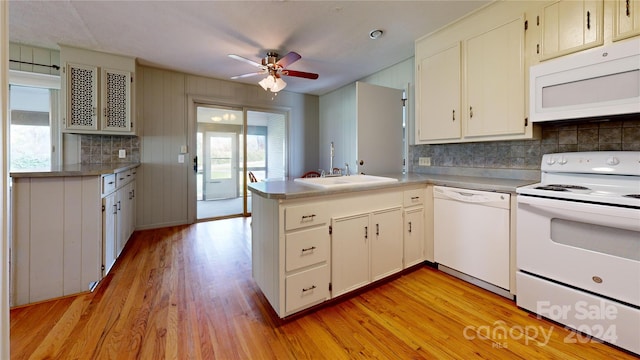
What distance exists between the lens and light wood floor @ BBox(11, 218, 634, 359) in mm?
1413

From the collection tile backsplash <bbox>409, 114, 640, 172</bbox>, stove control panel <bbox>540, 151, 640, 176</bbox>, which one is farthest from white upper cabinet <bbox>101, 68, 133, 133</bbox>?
stove control panel <bbox>540, 151, 640, 176</bbox>

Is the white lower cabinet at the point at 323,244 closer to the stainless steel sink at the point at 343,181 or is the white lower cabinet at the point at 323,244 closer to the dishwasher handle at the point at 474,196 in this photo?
the stainless steel sink at the point at 343,181

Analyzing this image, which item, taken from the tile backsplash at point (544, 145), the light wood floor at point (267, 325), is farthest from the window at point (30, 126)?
the tile backsplash at point (544, 145)

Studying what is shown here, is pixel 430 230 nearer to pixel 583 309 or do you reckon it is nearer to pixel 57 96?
pixel 583 309

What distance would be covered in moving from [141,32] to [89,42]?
78 cm

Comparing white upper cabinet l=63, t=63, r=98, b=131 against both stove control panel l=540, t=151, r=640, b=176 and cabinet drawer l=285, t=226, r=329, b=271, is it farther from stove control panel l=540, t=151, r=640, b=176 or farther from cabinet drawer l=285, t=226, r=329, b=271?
stove control panel l=540, t=151, r=640, b=176

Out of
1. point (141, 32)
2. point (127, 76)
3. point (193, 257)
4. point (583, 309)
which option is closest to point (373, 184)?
point (583, 309)

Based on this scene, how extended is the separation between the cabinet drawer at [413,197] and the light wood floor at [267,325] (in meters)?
0.67

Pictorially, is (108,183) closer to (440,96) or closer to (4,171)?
(4,171)

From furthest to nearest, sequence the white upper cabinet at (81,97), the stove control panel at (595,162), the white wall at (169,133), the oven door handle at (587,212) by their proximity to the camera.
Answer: the white wall at (169,133)
the white upper cabinet at (81,97)
the stove control panel at (595,162)
the oven door handle at (587,212)

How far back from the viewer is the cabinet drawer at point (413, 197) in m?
2.25

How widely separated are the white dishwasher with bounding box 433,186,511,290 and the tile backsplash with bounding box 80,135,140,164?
13.2ft

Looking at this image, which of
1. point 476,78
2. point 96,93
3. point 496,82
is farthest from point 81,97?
point 496,82

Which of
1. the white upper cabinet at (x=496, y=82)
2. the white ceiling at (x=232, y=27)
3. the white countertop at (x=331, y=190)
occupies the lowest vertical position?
the white countertop at (x=331, y=190)
